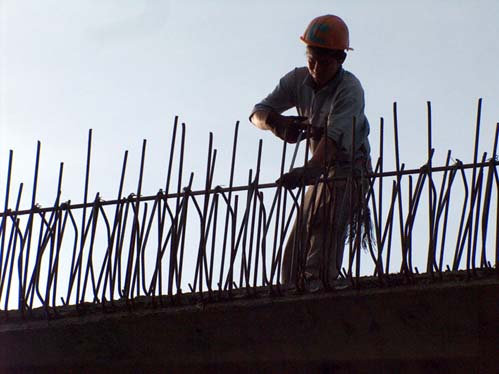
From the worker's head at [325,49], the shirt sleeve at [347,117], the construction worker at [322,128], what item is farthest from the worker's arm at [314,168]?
the worker's head at [325,49]

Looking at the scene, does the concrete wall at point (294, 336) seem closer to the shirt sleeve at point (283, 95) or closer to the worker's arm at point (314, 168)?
the worker's arm at point (314, 168)

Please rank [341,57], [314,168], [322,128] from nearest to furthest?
[314,168], [322,128], [341,57]

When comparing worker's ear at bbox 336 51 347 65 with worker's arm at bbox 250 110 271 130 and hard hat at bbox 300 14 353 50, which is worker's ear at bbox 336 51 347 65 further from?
worker's arm at bbox 250 110 271 130

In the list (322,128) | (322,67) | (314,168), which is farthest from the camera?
(322,67)

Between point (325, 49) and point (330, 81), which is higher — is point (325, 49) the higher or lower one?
the higher one

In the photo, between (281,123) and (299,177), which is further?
(281,123)

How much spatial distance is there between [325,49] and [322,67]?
146 mm

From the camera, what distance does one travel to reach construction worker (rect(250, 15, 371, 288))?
8.55 metres

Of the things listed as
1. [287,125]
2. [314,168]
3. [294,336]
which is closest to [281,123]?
[287,125]

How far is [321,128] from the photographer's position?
955 cm

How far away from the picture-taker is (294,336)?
766 cm

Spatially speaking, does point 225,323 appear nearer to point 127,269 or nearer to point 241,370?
point 241,370

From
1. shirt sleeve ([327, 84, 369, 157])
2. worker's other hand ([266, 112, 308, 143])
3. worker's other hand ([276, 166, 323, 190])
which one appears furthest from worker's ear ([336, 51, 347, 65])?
worker's other hand ([276, 166, 323, 190])

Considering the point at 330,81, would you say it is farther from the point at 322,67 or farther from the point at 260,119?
the point at 260,119
